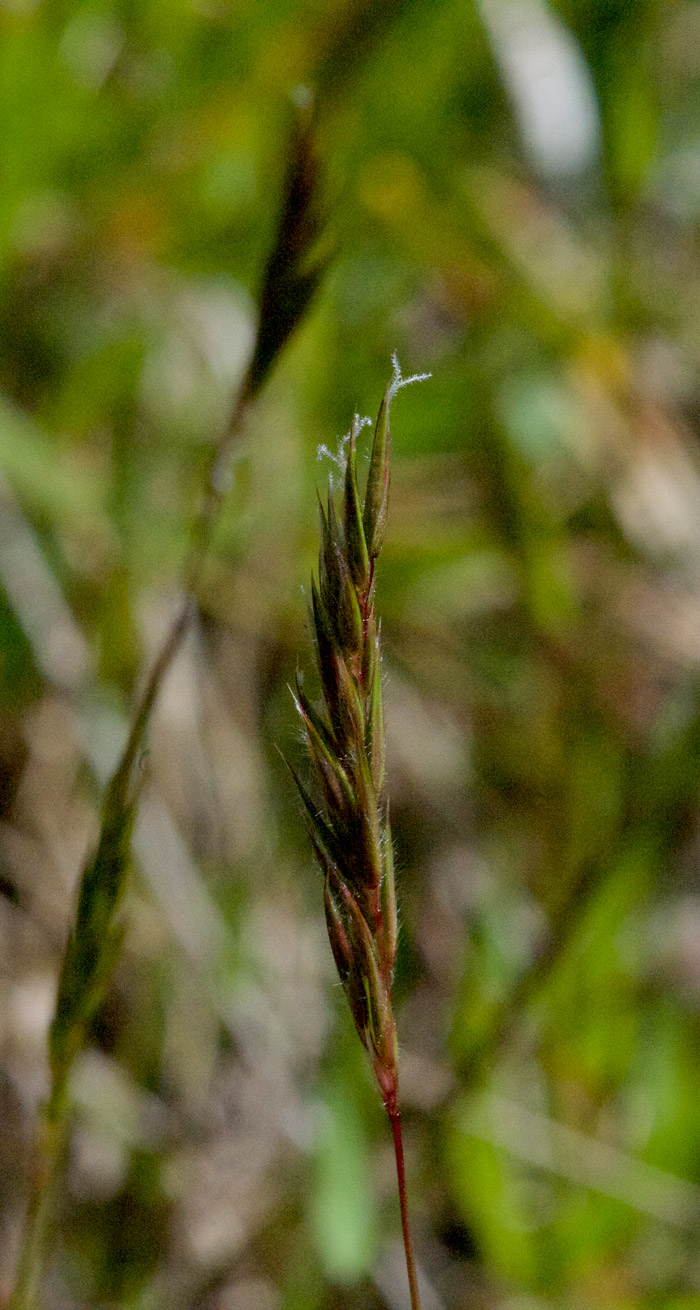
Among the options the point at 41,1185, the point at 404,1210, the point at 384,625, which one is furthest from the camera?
the point at 384,625

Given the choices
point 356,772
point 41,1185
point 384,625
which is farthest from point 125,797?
point 384,625

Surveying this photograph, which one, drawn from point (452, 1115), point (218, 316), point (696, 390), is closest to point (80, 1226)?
point (452, 1115)

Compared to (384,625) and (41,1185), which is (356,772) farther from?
(384,625)

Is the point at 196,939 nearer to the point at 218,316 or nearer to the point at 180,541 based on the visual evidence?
the point at 180,541

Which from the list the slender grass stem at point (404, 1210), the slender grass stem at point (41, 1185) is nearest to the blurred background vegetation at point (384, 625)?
the slender grass stem at point (41, 1185)

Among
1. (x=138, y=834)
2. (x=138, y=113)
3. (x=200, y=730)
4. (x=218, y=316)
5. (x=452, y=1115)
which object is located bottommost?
(x=452, y=1115)

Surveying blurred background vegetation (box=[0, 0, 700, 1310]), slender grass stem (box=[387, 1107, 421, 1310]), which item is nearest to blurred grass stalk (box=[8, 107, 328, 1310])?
slender grass stem (box=[387, 1107, 421, 1310])
